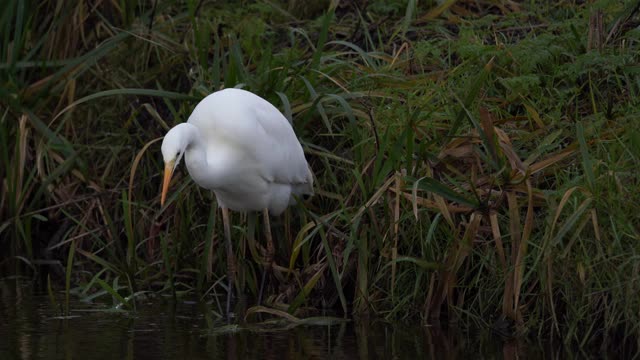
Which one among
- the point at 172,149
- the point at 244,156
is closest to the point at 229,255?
the point at 244,156

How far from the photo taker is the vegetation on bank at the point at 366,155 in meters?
5.00

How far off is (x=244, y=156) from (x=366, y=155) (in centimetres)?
61

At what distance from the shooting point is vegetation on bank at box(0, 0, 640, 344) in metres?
5.00

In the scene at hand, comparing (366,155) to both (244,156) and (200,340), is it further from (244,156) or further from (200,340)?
(200,340)

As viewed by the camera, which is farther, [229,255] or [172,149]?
[229,255]

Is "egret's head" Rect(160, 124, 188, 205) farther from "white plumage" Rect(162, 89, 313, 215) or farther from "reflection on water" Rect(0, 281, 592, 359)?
"reflection on water" Rect(0, 281, 592, 359)

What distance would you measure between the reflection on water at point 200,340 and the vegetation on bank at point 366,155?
0.52 ft

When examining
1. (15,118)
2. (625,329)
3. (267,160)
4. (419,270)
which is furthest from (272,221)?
(625,329)

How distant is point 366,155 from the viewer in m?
5.85

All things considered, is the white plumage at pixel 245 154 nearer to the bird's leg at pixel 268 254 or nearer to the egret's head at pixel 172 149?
the bird's leg at pixel 268 254

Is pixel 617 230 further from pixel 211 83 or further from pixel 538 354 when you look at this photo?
pixel 211 83

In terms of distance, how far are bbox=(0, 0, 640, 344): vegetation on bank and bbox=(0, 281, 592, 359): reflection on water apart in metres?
0.16

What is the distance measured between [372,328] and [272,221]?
1.21m

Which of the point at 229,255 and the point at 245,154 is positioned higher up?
the point at 245,154
